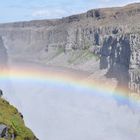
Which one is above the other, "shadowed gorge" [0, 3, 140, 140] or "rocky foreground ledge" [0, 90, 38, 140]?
"rocky foreground ledge" [0, 90, 38, 140]

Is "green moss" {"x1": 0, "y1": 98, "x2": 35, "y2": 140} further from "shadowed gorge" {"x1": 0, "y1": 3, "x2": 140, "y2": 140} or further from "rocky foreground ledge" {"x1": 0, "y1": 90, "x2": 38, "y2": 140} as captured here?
"shadowed gorge" {"x1": 0, "y1": 3, "x2": 140, "y2": 140}

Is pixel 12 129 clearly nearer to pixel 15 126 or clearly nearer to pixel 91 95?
pixel 15 126

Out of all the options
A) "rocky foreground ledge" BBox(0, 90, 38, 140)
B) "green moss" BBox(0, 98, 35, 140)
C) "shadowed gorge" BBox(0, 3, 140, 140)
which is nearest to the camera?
"rocky foreground ledge" BBox(0, 90, 38, 140)

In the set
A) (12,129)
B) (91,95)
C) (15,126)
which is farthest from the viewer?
(91,95)

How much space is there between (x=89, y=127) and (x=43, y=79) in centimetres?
7069

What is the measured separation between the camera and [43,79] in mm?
167625

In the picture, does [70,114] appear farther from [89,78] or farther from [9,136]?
[9,136]

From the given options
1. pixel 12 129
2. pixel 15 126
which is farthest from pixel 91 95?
pixel 12 129

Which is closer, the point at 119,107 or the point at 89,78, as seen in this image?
the point at 119,107

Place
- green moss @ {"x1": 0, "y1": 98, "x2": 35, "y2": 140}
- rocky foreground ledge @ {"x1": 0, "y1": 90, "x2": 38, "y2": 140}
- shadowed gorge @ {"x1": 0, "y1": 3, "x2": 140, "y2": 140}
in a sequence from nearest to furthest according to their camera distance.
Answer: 1. rocky foreground ledge @ {"x1": 0, "y1": 90, "x2": 38, "y2": 140}
2. green moss @ {"x1": 0, "y1": 98, "x2": 35, "y2": 140}
3. shadowed gorge @ {"x1": 0, "y1": 3, "x2": 140, "y2": 140}

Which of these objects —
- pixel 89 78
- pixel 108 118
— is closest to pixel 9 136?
pixel 108 118

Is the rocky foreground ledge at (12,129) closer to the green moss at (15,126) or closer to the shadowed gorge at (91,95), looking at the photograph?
the green moss at (15,126)

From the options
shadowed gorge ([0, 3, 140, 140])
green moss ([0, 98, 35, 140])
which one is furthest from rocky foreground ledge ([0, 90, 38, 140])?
shadowed gorge ([0, 3, 140, 140])

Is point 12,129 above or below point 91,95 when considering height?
above
